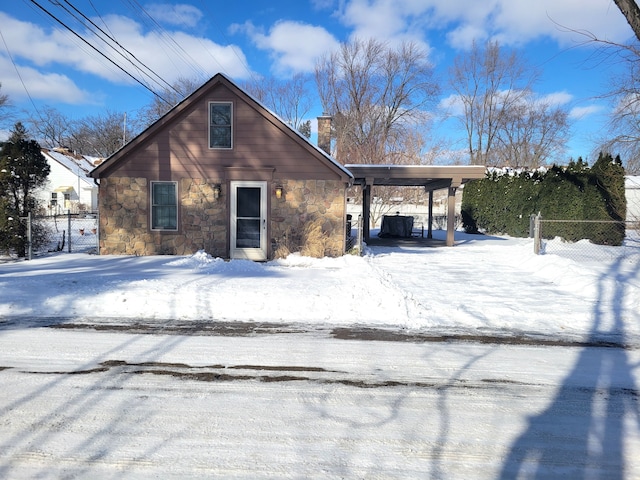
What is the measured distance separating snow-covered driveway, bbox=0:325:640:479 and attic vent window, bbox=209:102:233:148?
26.2 ft

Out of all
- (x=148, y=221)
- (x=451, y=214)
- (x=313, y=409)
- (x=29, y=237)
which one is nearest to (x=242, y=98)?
(x=148, y=221)

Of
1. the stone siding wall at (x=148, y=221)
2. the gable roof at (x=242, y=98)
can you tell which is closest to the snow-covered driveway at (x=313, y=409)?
the stone siding wall at (x=148, y=221)

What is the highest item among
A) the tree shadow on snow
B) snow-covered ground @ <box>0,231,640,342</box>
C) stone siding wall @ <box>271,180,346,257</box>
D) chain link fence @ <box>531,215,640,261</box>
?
stone siding wall @ <box>271,180,346,257</box>

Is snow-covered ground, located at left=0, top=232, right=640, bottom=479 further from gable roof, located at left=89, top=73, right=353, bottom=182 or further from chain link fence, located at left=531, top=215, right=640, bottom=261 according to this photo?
chain link fence, located at left=531, top=215, right=640, bottom=261

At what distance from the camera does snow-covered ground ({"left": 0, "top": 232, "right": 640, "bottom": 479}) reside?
8.91 feet

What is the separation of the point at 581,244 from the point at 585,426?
15863 mm

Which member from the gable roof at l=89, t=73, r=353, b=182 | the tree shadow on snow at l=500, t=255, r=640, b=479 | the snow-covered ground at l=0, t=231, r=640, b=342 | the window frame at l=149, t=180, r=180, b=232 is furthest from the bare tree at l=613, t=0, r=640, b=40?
the window frame at l=149, t=180, r=180, b=232

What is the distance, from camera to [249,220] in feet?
39.4

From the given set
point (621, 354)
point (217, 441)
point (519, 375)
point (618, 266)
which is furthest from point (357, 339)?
point (618, 266)

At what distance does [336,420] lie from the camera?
319 centimetres

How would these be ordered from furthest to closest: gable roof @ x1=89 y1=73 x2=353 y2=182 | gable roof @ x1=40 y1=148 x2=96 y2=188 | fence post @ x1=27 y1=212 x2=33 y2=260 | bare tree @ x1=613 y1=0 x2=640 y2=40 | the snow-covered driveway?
gable roof @ x1=40 y1=148 x2=96 y2=188 → gable roof @ x1=89 y1=73 x2=353 y2=182 → fence post @ x1=27 y1=212 x2=33 y2=260 → bare tree @ x1=613 y1=0 x2=640 y2=40 → the snow-covered driveway

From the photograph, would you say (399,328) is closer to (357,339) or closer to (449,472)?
(357,339)

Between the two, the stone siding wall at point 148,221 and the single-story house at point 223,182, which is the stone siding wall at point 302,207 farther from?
the stone siding wall at point 148,221

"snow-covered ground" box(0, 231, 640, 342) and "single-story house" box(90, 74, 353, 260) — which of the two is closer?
"snow-covered ground" box(0, 231, 640, 342)
